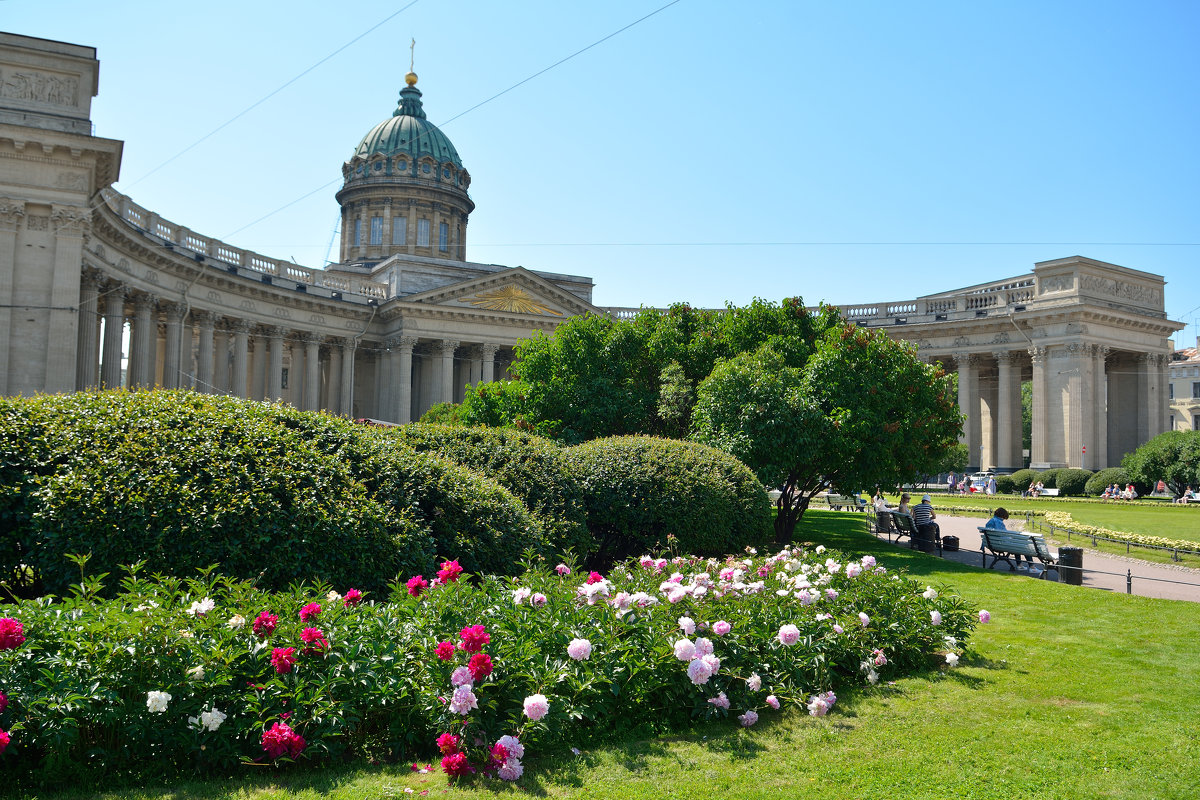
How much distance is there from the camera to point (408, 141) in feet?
246

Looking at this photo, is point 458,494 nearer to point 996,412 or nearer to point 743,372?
point 743,372

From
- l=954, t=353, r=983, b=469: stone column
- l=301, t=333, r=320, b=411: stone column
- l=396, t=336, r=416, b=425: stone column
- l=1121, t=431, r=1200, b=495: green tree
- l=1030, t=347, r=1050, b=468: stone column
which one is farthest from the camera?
l=954, t=353, r=983, b=469: stone column

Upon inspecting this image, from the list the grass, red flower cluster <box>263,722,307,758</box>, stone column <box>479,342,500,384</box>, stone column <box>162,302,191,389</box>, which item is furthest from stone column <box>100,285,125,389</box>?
the grass

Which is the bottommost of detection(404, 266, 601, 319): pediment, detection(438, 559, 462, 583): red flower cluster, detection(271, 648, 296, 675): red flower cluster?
detection(271, 648, 296, 675): red flower cluster

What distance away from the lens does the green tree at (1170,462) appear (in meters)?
41.1

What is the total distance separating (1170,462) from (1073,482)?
6481 mm

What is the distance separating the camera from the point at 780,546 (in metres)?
19.9

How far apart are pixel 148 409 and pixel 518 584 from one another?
4633 mm

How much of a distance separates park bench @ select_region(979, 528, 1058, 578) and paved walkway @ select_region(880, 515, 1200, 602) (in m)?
0.45

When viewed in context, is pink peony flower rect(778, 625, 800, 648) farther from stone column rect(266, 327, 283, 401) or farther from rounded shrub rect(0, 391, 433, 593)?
stone column rect(266, 327, 283, 401)

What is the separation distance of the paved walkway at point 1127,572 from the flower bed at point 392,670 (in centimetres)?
967

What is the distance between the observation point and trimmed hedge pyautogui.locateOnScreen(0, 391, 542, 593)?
8000mm

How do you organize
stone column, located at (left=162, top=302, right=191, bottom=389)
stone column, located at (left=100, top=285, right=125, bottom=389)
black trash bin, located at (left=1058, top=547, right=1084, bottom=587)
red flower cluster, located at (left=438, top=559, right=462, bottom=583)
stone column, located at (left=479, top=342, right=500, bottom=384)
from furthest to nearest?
stone column, located at (left=479, top=342, right=500, bottom=384), stone column, located at (left=162, top=302, right=191, bottom=389), stone column, located at (left=100, top=285, right=125, bottom=389), black trash bin, located at (left=1058, top=547, right=1084, bottom=587), red flower cluster, located at (left=438, top=559, right=462, bottom=583)

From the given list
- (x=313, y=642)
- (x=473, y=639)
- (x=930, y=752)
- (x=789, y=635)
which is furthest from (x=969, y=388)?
(x=313, y=642)
